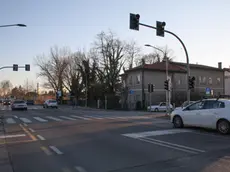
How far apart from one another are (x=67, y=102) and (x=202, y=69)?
41.7m

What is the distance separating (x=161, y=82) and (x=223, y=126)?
129 ft

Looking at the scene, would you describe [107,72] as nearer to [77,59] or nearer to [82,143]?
[77,59]

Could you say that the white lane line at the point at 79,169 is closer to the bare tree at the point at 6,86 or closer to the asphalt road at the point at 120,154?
the asphalt road at the point at 120,154

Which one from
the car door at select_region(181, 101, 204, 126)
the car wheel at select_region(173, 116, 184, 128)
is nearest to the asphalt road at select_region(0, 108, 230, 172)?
the car door at select_region(181, 101, 204, 126)

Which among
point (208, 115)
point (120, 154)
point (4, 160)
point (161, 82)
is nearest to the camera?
point (4, 160)

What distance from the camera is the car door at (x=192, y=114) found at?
14.0 metres

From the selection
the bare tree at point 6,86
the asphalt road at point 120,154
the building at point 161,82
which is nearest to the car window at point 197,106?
the asphalt road at point 120,154

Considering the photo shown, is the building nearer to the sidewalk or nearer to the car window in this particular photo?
the car window

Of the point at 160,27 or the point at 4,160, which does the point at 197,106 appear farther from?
the point at 4,160

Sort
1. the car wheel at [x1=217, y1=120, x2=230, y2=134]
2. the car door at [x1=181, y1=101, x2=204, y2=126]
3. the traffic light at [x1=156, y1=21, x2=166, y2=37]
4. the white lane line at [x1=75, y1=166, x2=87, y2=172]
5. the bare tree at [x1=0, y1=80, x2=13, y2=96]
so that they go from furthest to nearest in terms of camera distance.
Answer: the bare tree at [x1=0, y1=80, x2=13, y2=96], the traffic light at [x1=156, y1=21, x2=166, y2=37], the car door at [x1=181, y1=101, x2=204, y2=126], the car wheel at [x1=217, y1=120, x2=230, y2=134], the white lane line at [x1=75, y1=166, x2=87, y2=172]

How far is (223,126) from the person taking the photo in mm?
12781

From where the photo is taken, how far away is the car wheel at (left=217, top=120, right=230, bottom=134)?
495 inches

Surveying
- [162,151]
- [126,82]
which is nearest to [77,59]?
[126,82]

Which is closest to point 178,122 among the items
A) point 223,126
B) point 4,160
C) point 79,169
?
point 223,126
